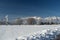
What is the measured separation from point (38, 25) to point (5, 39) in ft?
2.17

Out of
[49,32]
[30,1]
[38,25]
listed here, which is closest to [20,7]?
[30,1]

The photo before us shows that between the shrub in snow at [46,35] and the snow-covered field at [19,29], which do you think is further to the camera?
the snow-covered field at [19,29]

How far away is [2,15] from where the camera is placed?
302 cm

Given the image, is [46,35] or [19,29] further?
[19,29]

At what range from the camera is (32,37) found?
2.22m

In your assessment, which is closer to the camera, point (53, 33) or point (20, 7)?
point (53, 33)

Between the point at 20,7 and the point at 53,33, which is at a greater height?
the point at 20,7

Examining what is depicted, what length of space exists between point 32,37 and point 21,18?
2.29ft

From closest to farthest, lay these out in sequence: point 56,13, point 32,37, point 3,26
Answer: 1. point 32,37
2. point 3,26
3. point 56,13

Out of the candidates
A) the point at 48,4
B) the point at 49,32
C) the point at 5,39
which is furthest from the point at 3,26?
the point at 48,4

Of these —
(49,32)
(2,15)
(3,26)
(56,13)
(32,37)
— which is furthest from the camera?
(56,13)

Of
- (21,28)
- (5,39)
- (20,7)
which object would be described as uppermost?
(20,7)

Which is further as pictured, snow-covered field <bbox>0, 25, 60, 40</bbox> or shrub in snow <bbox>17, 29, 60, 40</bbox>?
snow-covered field <bbox>0, 25, 60, 40</bbox>

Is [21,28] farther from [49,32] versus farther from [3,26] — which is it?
[49,32]
